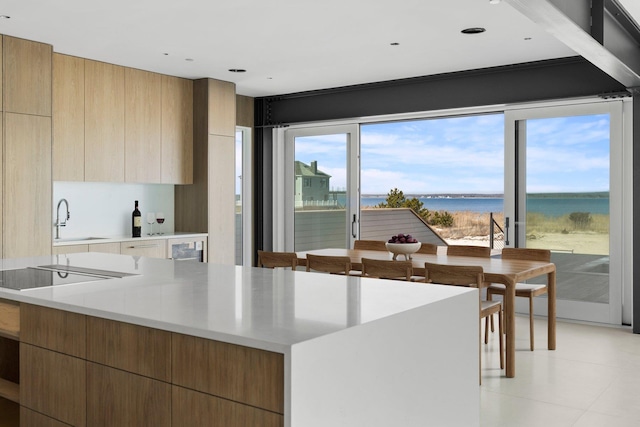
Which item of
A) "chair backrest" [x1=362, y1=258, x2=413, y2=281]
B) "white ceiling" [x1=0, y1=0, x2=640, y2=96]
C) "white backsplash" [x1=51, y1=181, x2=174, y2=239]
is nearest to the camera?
"white ceiling" [x1=0, y1=0, x2=640, y2=96]

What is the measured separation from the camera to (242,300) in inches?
89.1

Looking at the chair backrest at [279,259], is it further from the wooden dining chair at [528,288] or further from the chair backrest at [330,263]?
the wooden dining chair at [528,288]

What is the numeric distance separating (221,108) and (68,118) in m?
1.82

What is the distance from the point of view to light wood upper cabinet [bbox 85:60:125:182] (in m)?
6.07

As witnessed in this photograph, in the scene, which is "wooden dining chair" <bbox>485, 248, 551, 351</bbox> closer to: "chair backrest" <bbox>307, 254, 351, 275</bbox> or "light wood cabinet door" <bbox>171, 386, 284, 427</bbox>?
"chair backrest" <bbox>307, 254, 351, 275</bbox>

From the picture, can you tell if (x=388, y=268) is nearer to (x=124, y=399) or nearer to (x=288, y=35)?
(x=288, y=35)

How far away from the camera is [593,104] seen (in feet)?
19.3

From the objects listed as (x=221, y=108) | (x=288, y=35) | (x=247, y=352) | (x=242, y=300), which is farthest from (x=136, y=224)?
(x=247, y=352)

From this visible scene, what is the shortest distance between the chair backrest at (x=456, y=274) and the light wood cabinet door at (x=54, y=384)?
103 inches

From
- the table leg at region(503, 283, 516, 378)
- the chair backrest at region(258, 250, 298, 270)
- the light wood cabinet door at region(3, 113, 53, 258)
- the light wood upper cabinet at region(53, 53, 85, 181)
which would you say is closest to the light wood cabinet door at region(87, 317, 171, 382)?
the table leg at region(503, 283, 516, 378)

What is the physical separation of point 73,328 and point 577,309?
5.16 meters

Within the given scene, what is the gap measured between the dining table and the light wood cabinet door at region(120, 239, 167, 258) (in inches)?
68.5

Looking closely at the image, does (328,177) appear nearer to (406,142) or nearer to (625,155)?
(625,155)

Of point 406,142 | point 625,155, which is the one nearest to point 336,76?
point 625,155
